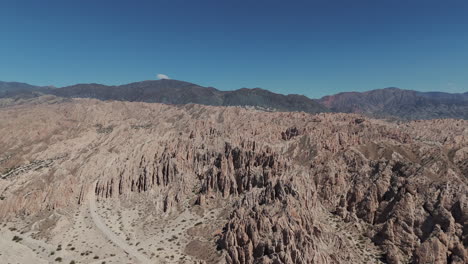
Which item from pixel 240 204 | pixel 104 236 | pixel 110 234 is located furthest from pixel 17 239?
pixel 240 204

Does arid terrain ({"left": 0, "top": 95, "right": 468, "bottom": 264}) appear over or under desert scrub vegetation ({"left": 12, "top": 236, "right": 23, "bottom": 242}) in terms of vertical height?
over

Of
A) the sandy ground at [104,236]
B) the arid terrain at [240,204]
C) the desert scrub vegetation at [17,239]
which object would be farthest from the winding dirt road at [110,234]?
the desert scrub vegetation at [17,239]

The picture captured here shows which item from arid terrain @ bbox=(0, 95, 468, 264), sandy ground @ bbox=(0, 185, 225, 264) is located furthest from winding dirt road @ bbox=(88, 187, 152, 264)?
arid terrain @ bbox=(0, 95, 468, 264)

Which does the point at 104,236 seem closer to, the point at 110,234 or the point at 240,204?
the point at 110,234

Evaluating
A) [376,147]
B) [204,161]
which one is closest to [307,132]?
[376,147]

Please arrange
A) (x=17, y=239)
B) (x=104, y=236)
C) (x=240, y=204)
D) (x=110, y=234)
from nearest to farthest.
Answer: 1. (x=17, y=239)
2. (x=104, y=236)
3. (x=240, y=204)
4. (x=110, y=234)

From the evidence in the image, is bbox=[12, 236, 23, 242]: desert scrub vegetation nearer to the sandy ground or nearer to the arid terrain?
the sandy ground

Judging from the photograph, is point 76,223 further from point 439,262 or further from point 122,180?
point 439,262

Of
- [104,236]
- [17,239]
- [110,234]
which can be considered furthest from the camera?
[110,234]

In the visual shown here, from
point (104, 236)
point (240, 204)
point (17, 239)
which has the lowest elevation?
point (17, 239)

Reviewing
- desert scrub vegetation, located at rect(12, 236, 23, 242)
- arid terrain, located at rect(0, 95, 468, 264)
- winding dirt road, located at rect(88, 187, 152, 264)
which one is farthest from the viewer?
desert scrub vegetation, located at rect(12, 236, 23, 242)

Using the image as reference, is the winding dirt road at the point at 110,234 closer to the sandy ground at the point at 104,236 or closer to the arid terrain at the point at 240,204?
the sandy ground at the point at 104,236
